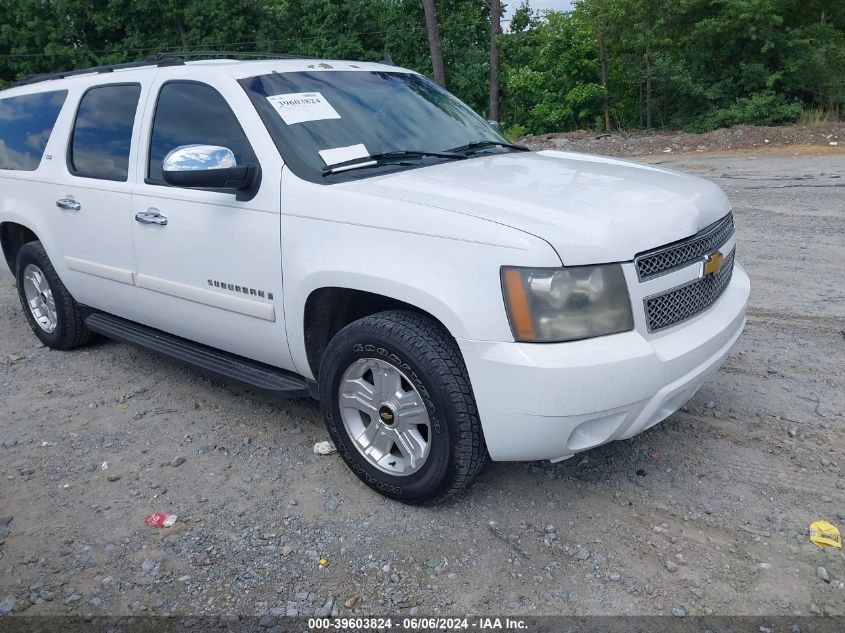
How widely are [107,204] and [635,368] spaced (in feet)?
10.4

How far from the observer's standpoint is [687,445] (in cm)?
376

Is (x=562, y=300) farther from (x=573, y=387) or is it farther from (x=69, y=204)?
(x=69, y=204)

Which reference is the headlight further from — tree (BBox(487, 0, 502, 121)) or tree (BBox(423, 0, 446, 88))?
tree (BBox(487, 0, 502, 121))

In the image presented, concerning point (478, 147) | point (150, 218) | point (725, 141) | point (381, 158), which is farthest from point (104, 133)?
point (725, 141)

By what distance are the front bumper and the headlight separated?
0.15 ft

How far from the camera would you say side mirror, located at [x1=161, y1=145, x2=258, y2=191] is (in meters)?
3.38

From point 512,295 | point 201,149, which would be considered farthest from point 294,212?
point 512,295

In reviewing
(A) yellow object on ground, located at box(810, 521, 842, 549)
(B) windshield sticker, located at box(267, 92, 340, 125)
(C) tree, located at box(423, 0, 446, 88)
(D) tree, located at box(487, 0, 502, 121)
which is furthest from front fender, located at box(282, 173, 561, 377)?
(D) tree, located at box(487, 0, 502, 121)

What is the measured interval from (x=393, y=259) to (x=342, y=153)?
82 cm

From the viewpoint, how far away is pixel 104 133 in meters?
4.56

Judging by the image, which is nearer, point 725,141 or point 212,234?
point 212,234

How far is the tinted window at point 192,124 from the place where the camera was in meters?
3.74

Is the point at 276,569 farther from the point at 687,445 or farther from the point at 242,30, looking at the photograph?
the point at 242,30

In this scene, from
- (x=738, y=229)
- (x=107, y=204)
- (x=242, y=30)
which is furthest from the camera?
(x=242, y=30)
